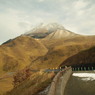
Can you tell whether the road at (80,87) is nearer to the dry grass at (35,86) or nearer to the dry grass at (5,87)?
the dry grass at (35,86)

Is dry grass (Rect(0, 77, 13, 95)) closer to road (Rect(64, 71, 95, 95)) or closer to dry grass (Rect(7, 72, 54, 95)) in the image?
dry grass (Rect(7, 72, 54, 95))

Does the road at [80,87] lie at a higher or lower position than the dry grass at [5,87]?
higher

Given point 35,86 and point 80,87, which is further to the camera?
point 80,87

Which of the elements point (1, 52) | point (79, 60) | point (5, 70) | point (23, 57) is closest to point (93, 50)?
point (79, 60)

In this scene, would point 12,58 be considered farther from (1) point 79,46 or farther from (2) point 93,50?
(2) point 93,50

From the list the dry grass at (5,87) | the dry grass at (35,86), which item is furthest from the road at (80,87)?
the dry grass at (5,87)

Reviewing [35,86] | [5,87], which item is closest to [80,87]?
[35,86]

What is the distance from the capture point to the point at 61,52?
17475cm

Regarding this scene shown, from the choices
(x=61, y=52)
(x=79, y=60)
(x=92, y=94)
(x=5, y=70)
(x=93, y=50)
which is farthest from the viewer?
(x=61, y=52)

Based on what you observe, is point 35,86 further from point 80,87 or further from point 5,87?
point 5,87

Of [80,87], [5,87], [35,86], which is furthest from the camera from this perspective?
[5,87]

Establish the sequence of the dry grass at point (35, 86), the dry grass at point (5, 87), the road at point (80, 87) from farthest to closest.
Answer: the dry grass at point (5, 87) → the road at point (80, 87) → the dry grass at point (35, 86)

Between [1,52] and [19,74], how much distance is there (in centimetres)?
16082

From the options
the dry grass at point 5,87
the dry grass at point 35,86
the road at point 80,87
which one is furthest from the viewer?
the dry grass at point 5,87
